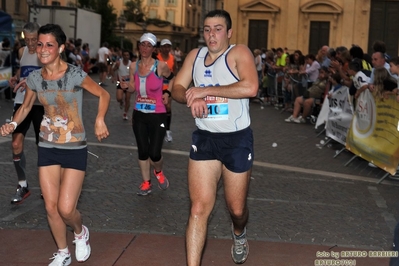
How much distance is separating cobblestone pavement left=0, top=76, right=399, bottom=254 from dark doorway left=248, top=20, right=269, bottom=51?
95.6 ft

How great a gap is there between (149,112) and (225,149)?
134 inches

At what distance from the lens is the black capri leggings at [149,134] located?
8758 mm

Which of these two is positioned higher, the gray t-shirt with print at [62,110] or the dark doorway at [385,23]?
the dark doorway at [385,23]

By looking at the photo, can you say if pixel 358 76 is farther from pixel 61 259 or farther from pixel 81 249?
pixel 61 259

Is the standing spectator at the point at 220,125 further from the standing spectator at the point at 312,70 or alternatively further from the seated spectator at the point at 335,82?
the standing spectator at the point at 312,70

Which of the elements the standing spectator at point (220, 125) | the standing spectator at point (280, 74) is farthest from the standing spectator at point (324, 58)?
the standing spectator at point (220, 125)

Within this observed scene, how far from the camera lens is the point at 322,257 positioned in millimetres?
6379

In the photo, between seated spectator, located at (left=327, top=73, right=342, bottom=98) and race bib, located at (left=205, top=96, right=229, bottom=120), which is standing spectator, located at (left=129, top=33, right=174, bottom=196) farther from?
seated spectator, located at (left=327, top=73, right=342, bottom=98)

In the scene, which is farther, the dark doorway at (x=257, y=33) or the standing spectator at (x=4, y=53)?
Result: the dark doorway at (x=257, y=33)

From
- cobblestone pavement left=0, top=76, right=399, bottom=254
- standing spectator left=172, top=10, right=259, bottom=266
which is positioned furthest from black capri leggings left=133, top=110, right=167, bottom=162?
standing spectator left=172, top=10, right=259, bottom=266

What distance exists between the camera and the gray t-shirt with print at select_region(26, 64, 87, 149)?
583 centimetres

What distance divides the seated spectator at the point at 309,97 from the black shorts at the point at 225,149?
1265 centimetres

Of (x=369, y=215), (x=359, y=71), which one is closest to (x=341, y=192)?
(x=369, y=215)

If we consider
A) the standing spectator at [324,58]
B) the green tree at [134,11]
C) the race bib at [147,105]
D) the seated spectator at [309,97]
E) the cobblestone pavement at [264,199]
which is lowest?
the cobblestone pavement at [264,199]
